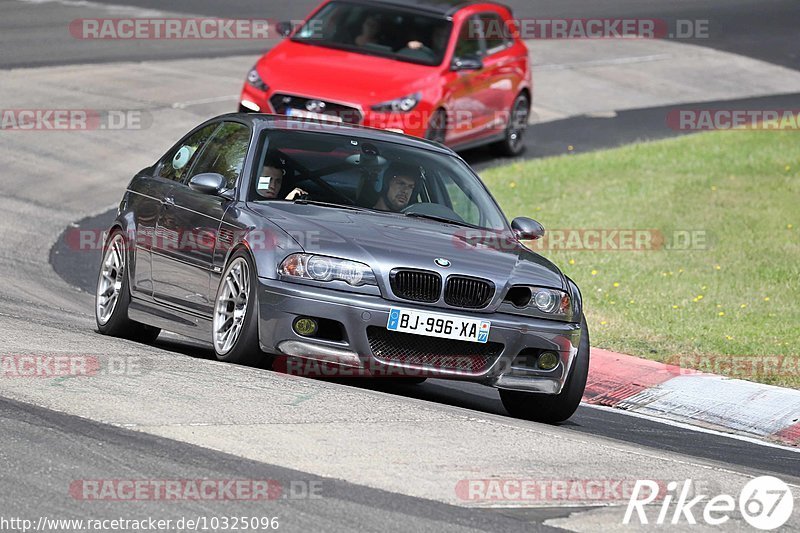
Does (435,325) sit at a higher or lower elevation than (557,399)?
higher

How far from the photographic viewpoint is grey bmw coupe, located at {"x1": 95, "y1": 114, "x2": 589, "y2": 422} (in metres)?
8.44

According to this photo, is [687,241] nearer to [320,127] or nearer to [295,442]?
[320,127]

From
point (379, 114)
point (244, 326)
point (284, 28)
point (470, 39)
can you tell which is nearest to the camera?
point (244, 326)

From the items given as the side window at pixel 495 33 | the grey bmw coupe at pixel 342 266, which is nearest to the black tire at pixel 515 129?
the side window at pixel 495 33

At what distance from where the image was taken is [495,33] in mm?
20594

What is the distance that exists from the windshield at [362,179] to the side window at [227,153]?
151mm

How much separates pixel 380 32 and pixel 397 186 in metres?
9.28

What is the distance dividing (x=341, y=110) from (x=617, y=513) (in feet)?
36.6

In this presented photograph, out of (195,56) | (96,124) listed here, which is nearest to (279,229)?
(96,124)

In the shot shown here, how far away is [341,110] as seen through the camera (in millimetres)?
17078

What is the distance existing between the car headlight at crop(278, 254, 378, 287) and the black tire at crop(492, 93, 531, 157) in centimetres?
1250
